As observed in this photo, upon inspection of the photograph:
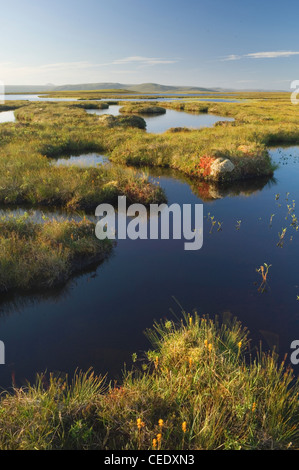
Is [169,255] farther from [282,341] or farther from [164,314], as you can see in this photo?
[282,341]

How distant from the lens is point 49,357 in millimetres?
5504

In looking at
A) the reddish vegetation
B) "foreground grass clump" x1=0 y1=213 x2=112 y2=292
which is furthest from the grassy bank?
"foreground grass clump" x1=0 y1=213 x2=112 y2=292

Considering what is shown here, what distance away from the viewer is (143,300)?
23.4ft

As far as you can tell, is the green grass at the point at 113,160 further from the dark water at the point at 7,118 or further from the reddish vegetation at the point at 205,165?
the dark water at the point at 7,118

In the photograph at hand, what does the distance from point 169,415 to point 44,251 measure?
5940 mm

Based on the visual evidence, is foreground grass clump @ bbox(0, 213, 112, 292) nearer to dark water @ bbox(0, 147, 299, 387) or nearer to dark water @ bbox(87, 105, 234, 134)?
dark water @ bbox(0, 147, 299, 387)

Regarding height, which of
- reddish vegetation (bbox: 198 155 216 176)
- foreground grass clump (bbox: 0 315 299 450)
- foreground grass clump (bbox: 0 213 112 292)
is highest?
reddish vegetation (bbox: 198 155 216 176)

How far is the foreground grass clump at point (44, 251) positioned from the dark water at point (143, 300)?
444mm

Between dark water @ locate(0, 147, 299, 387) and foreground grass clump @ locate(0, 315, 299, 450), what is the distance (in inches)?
49.9

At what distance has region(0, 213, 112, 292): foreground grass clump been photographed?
7.51m

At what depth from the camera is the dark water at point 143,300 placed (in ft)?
18.6
